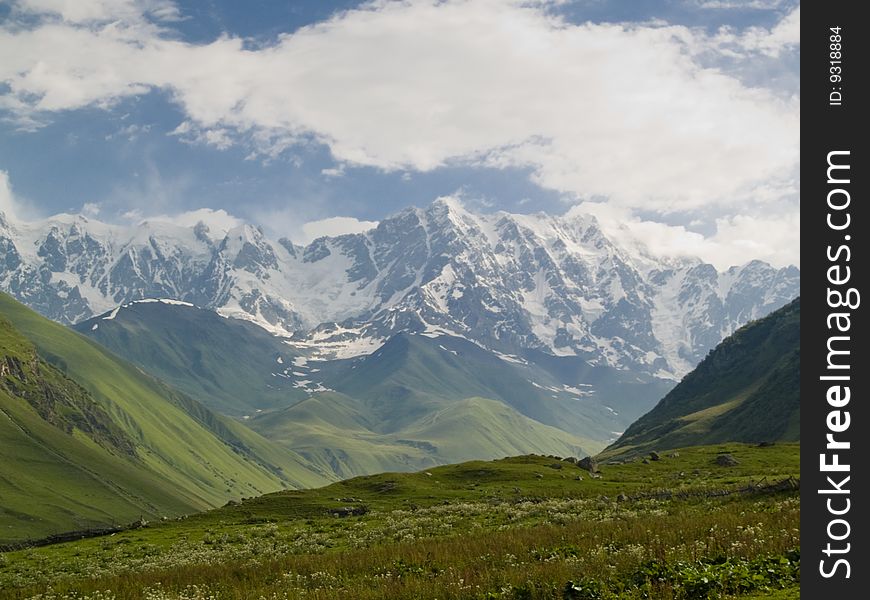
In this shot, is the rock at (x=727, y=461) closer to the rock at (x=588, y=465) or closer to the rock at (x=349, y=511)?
the rock at (x=588, y=465)

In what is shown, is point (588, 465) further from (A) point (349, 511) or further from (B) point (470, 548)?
(B) point (470, 548)

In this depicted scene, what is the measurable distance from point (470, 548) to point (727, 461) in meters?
80.7

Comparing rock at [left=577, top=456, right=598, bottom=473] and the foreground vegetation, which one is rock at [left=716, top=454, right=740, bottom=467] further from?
rock at [left=577, top=456, right=598, bottom=473]

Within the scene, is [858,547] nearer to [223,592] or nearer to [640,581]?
[640,581]

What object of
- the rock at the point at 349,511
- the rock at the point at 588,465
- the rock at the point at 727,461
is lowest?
the rock at the point at 349,511

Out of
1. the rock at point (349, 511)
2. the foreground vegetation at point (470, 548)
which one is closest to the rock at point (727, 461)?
the foreground vegetation at point (470, 548)

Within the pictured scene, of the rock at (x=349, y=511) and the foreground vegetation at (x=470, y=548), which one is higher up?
the foreground vegetation at (x=470, y=548)

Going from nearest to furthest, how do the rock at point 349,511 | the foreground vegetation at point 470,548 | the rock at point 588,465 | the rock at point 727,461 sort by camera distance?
the foreground vegetation at point 470,548, the rock at point 349,511, the rock at point 727,461, the rock at point 588,465

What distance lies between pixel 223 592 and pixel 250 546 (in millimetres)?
30420

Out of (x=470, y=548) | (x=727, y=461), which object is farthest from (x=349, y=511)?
(x=470, y=548)

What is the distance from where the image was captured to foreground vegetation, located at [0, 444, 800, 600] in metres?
28.1

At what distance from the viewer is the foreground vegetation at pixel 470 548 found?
1105 inches

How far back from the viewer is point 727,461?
111438 mm

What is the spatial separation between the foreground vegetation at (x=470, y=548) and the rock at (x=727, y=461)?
2.13 m
